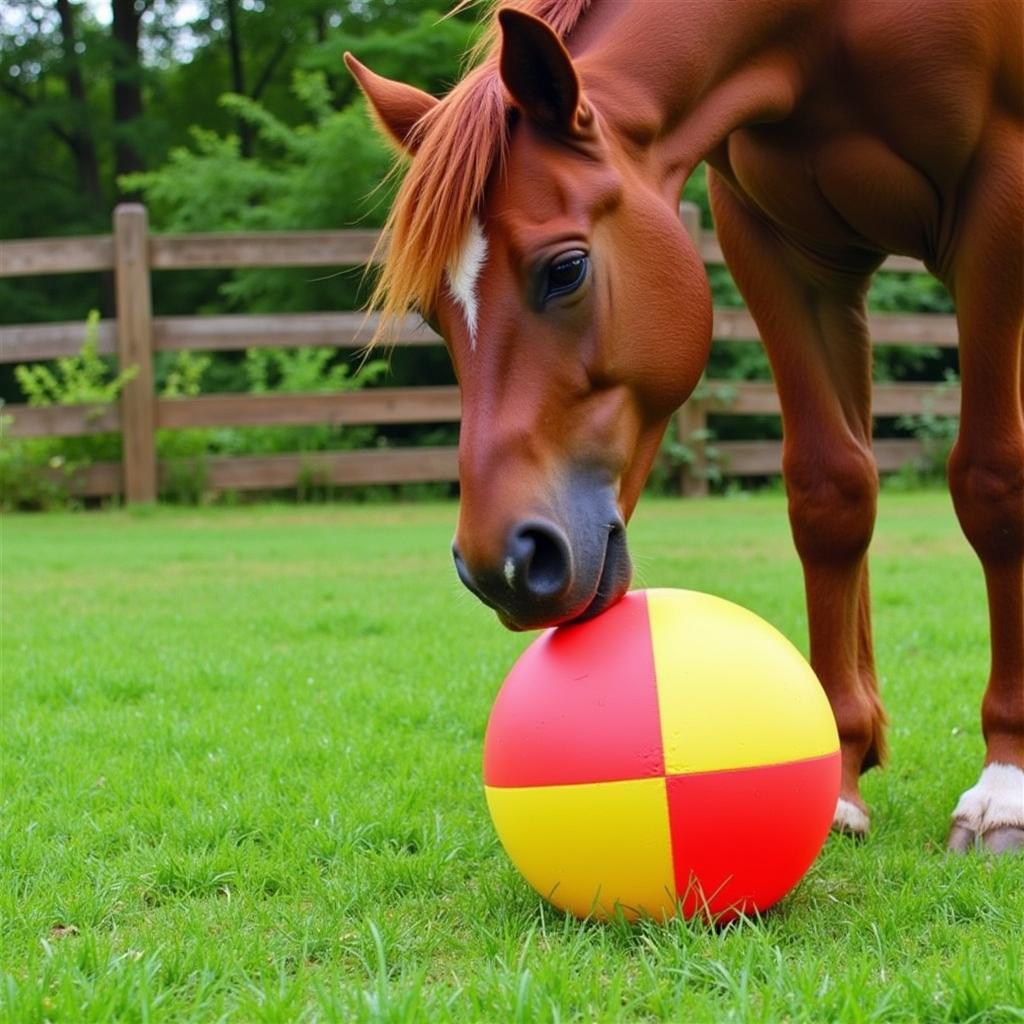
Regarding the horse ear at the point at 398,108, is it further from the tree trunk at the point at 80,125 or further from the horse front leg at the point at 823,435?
the tree trunk at the point at 80,125

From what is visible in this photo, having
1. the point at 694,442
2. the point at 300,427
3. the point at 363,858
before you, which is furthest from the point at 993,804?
the point at 300,427

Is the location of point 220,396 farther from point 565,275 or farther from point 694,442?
point 565,275

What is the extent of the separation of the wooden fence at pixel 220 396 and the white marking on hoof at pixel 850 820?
8.97m

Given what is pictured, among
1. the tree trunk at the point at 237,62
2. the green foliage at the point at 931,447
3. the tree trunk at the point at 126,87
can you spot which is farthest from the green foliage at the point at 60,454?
the tree trunk at the point at 237,62

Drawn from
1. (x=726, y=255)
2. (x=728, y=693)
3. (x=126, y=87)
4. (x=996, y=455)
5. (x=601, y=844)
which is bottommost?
(x=601, y=844)

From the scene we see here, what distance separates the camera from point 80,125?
74.8 feet

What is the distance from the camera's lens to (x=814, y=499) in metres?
3.27

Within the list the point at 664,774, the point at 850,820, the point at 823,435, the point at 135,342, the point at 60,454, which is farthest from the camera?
the point at 60,454

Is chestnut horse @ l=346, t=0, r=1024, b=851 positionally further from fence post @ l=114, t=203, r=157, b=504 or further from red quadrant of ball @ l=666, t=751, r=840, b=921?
fence post @ l=114, t=203, r=157, b=504

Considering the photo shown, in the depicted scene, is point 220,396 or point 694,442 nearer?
point 220,396

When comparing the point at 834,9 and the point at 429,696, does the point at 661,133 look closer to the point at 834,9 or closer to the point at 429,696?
the point at 834,9

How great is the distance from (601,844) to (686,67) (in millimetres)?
1622

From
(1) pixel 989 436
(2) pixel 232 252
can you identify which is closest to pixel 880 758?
(1) pixel 989 436

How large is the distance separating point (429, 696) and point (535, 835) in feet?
6.72
